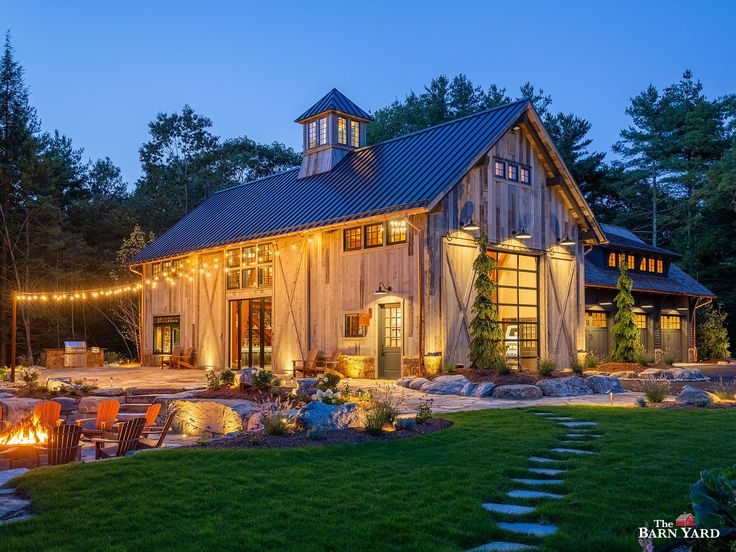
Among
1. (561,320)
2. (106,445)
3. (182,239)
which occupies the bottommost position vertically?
(106,445)

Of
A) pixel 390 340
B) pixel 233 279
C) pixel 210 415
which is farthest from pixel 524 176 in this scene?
pixel 210 415

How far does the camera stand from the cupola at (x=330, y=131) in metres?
26.2

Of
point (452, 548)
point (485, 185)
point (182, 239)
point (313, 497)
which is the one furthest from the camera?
point (182, 239)

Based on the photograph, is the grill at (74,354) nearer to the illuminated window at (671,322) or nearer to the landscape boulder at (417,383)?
the landscape boulder at (417,383)

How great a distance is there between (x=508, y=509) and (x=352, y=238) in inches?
630

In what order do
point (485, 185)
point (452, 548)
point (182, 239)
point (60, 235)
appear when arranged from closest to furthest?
1. point (452, 548)
2. point (485, 185)
3. point (182, 239)
4. point (60, 235)

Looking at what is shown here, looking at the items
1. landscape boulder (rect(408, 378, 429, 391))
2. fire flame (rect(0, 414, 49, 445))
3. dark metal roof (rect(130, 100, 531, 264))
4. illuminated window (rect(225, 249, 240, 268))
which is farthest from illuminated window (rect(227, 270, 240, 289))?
fire flame (rect(0, 414, 49, 445))

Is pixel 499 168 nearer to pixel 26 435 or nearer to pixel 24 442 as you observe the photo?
pixel 26 435

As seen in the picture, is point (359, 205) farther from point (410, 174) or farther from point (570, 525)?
point (570, 525)

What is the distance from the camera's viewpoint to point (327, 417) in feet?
32.1

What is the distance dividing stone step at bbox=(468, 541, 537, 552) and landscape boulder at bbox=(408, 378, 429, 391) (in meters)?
12.5

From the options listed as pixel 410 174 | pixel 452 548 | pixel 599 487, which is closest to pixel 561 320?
pixel 410 174

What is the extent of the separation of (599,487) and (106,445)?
6899 millimetres

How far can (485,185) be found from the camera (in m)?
21.0
